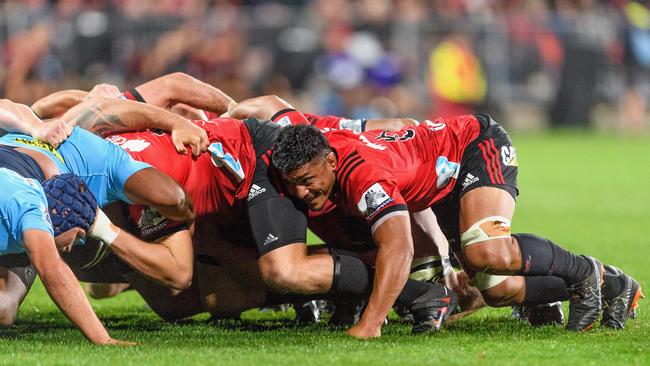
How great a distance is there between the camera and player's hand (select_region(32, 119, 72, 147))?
7441 millimetres

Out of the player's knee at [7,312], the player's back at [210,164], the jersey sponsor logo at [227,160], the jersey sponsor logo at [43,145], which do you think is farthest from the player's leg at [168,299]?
the jersey sponsor logo at [43,145]

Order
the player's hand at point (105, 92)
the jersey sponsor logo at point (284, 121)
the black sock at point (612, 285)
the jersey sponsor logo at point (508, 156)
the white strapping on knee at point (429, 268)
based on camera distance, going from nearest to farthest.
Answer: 1. the black sock at point (612, 285)
2. the jersey sponsor logo at point (508, 156)
3. the white strapping on knee at point (429, 268)
4. the jersey sponsor logo at point (284, 121)
5. the player's hand at point (105, 92)

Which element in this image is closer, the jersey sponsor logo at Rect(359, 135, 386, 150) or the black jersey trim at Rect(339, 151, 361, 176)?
the black jersey trim at Rect(339, 151, 361, 176)

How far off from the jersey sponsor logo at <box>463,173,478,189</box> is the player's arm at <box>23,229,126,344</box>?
8.42 feet

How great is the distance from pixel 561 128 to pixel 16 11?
11.7 m

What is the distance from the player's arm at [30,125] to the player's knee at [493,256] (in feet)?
8.52

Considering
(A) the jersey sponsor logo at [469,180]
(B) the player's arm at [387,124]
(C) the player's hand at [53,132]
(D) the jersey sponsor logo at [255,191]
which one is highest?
(C) the player's hand at [53,132]

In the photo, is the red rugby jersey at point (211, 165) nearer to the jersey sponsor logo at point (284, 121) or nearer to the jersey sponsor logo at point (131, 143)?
the jersey sponsor logo at point (131, 143)

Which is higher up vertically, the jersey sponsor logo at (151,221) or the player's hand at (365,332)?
the jersey sponsor logo at (151,221)

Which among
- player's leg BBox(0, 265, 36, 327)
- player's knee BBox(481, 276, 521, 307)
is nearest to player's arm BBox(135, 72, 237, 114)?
player's leg BBox(0, 265, 36, 327)

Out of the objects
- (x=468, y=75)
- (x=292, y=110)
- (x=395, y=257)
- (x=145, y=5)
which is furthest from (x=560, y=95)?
(x=395, y=257)

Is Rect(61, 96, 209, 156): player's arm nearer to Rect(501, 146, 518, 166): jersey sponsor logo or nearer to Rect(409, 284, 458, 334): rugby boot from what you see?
Rect(409, 284, 458, 334): rugby boot

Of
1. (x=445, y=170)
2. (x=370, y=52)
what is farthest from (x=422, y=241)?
(x=370, y=52)

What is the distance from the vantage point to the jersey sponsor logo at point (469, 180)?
7.73 meters
